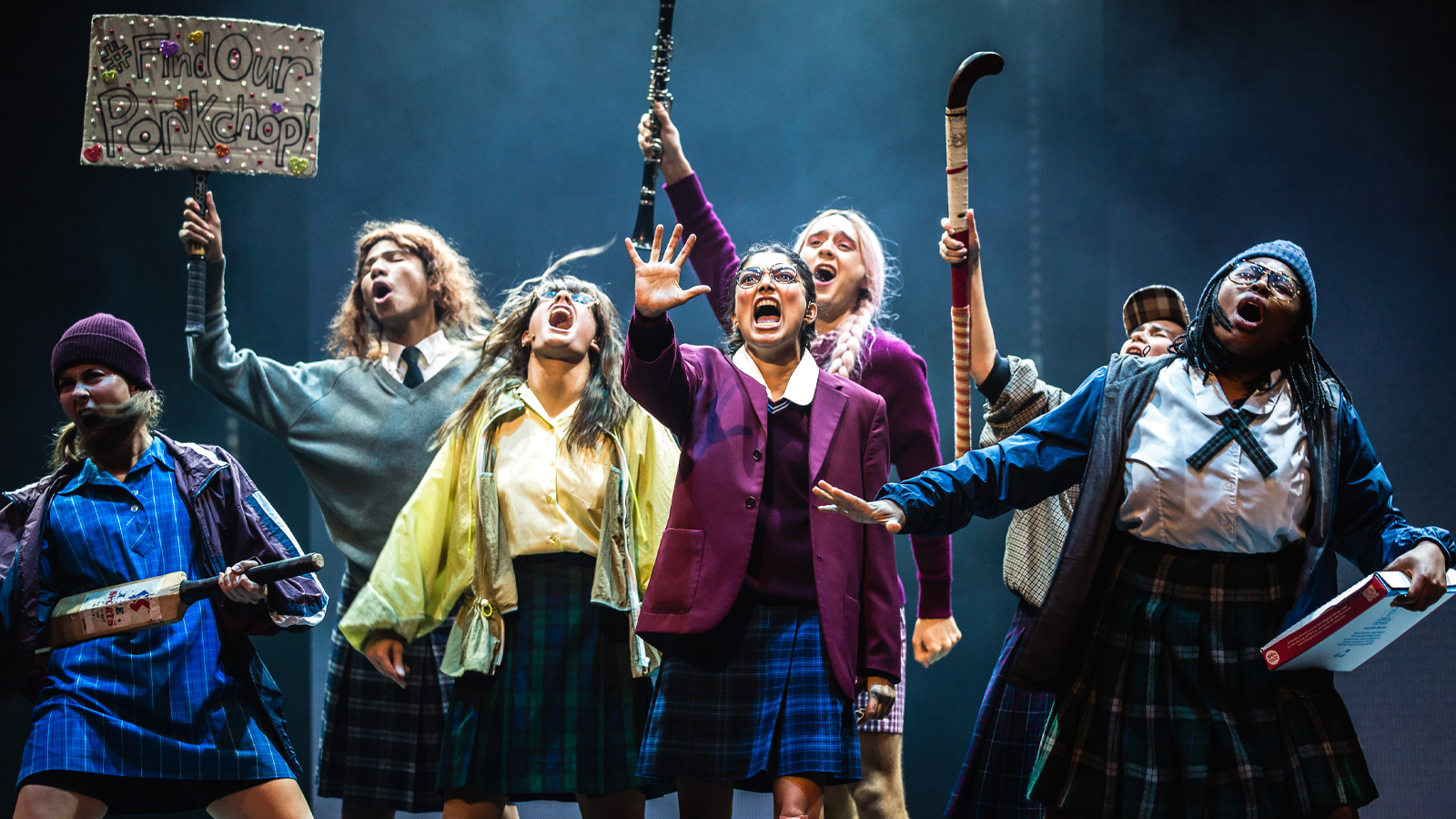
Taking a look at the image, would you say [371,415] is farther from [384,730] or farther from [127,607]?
[127,607]

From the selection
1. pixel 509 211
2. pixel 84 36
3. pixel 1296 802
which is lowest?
pixel 1296 802

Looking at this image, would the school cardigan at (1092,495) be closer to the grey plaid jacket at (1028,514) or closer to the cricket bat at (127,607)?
the grey plaid jacket at (1028,514)

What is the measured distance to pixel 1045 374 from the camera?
5.04 m

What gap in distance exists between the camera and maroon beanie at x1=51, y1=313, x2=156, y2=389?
3340 millimetres

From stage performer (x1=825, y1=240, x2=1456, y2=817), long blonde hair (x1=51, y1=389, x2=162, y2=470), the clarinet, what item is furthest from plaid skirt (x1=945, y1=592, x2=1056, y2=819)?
long blonde hair (x1=51, y1=389, x2=162, y2=470)

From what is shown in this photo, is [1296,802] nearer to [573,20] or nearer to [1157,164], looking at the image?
[1157,164]

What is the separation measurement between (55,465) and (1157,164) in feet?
14.0

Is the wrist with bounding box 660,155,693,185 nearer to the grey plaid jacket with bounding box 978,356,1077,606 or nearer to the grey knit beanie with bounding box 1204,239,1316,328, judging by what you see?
the grey plaid jacket with bounding box 978,356,1077,606

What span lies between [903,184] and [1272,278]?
2.74 metres

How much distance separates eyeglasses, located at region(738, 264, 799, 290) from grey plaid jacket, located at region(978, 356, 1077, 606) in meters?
0.76

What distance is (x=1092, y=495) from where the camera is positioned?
264 cm

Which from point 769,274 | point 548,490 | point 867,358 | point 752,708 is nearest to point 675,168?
point 867,358

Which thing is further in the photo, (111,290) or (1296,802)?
(111,290)

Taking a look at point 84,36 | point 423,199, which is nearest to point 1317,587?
point 423,199
